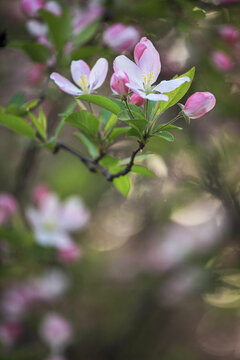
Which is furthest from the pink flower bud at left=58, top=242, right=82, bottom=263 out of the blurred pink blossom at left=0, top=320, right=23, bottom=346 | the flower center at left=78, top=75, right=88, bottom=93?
the flower center at left=78, top=75, right=88, bottom=93

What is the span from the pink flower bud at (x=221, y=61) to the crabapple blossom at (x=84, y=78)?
65 cm

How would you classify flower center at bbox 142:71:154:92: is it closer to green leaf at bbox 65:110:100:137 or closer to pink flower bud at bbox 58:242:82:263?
green leaf at bbox 65:110:100:137

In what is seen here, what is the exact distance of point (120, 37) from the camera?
104cm

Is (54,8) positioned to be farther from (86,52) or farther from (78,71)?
(78,71)

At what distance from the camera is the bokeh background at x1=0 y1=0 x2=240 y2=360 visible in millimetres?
1167

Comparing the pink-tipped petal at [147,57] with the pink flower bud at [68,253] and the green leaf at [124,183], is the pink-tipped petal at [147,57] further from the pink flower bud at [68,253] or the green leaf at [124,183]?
the pink flower bud at [68,253]

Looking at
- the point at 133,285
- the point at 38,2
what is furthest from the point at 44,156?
the point at 38,2

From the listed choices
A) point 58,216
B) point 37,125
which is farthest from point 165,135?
point 58,216

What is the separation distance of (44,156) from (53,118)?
956 mm

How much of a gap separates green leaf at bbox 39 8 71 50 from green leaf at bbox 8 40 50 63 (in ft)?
0.11

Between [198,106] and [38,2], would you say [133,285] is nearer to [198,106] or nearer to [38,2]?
[38,2]

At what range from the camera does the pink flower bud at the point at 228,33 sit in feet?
3.82

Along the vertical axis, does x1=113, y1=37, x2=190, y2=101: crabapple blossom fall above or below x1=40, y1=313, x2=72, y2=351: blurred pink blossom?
above

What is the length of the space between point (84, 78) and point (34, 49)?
351mm
